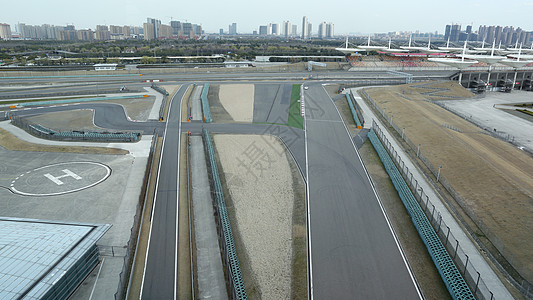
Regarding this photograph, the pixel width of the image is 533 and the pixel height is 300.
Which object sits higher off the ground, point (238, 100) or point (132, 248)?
point (238, 100)

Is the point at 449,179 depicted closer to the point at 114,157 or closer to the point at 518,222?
the point at 518,222

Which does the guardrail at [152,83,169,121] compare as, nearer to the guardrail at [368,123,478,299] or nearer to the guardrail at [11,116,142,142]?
the guardrail at [11,116,142,142]

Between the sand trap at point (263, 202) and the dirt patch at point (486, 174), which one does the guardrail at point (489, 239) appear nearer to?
the dirt patch at point (486, 174)

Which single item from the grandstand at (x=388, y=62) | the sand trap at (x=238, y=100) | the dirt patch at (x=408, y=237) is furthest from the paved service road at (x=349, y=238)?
the grandstand at (x=388, y=62)

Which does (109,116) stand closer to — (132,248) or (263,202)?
(263,202)

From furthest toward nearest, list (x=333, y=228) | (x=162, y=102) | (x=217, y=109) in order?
(x=162, y=102) < (x=217, y=109) < (x=333, y=228)

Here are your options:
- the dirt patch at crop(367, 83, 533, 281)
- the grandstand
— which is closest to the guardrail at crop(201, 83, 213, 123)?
the dirt patch at crop(367, 83, 533, 281)

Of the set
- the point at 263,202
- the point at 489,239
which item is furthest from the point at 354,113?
the point at 489,239
